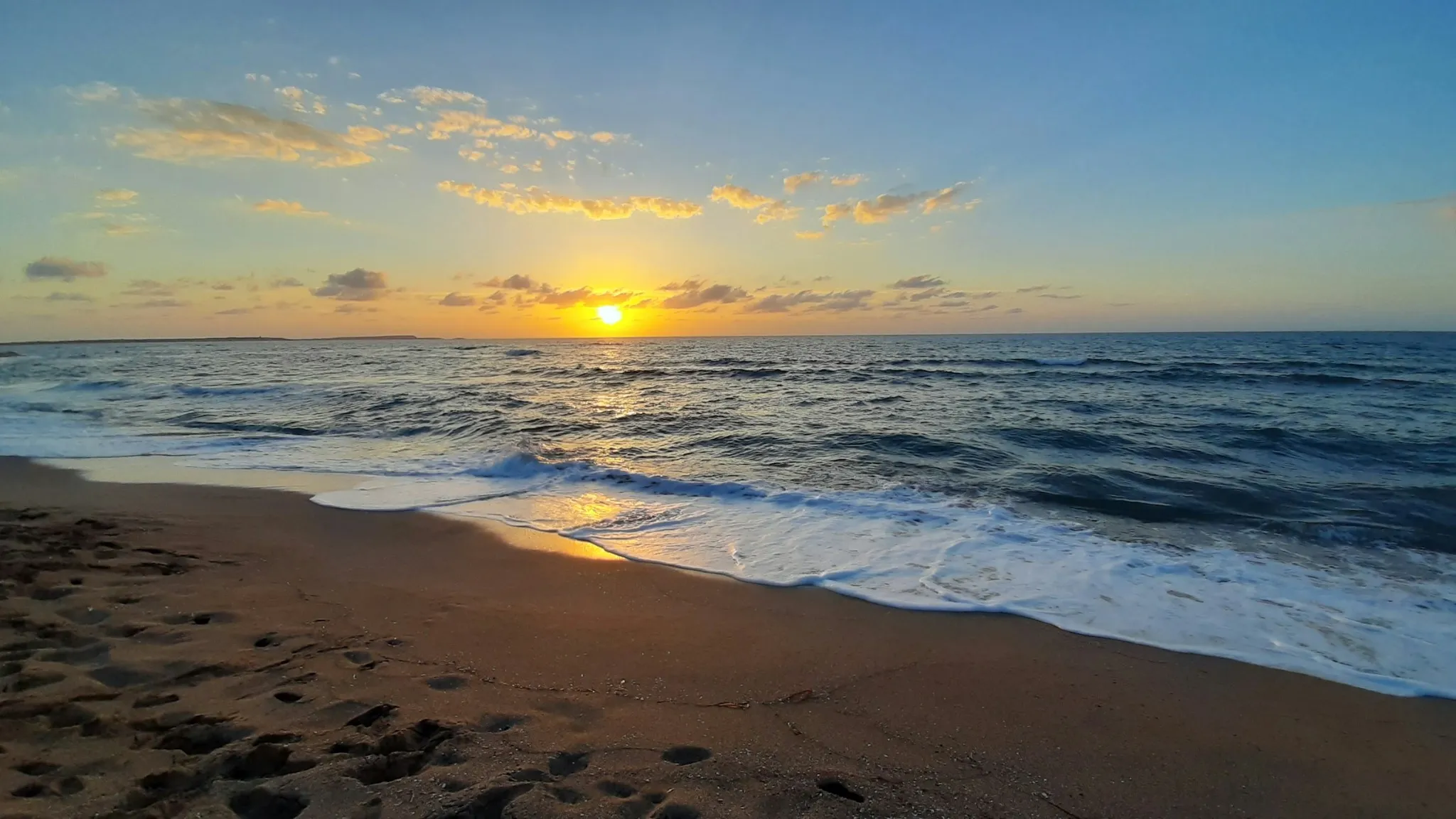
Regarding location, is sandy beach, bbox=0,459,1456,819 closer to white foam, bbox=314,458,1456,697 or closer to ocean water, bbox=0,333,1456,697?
white foam, bbox=314,458,1456,697

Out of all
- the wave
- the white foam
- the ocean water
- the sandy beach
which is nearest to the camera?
the sandy beach

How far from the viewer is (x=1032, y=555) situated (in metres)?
6.25

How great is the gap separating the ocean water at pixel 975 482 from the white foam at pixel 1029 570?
3cm

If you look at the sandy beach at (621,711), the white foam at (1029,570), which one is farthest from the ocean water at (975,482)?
the sandy beach at (621,711)

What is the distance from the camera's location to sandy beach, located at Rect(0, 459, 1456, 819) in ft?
8.68

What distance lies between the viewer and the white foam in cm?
448

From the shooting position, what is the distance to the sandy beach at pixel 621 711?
264 cm

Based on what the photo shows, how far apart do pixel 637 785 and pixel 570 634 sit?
1.81 m

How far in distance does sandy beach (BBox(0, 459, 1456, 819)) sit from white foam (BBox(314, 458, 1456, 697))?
387 millimetres

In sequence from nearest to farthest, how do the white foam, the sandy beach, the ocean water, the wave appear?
the sandy beach < the white foam < the ocean water < the wave

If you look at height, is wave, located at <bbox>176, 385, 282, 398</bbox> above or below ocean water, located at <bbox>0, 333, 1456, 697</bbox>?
above

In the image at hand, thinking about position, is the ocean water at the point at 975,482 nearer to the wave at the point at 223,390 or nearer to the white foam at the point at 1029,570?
the white foam at the point at 1029,570

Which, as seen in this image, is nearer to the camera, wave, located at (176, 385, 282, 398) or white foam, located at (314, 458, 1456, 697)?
white foam, located at (314, 458, 1456, 697)

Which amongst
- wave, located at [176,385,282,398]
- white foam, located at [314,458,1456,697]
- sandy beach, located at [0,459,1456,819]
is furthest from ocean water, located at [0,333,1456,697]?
sandy beach, located at [0,459,1456,819]
